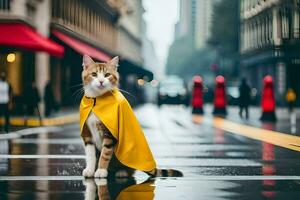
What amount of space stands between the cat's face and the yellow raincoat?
12 cm

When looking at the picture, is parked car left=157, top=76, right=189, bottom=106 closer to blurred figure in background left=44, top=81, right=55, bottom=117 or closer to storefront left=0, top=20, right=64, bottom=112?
storefront left=0, top=20, right=64, bottom=112

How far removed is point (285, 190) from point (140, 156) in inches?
69.9

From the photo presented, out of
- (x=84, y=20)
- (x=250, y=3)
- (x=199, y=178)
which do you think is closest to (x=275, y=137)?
(x=199, y=178)

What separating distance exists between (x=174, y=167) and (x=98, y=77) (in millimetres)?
2626

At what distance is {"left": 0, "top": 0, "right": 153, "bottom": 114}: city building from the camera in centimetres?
2623

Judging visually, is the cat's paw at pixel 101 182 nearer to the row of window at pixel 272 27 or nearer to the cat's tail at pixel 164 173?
the cat's tail at pixel 164 173

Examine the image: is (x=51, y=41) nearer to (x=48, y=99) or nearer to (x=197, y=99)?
(x=48, y=99)

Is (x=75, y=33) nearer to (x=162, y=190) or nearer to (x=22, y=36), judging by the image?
(x=22, y=36)

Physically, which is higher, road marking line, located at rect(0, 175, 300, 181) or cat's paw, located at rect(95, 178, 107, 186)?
cat's paw, located at rect(95, 178, 107, 186)

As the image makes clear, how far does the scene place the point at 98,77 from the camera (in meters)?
7.99

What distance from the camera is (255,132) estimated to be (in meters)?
19.2

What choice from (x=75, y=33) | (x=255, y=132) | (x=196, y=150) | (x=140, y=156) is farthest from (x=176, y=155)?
(x=75, y=33)

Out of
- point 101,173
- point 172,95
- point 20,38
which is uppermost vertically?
point 20,38

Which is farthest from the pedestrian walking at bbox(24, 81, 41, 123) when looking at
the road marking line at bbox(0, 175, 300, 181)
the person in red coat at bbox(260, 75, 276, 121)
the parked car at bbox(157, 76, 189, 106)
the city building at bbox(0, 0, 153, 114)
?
the parked car at bbox(157, 76, 189, 106)
